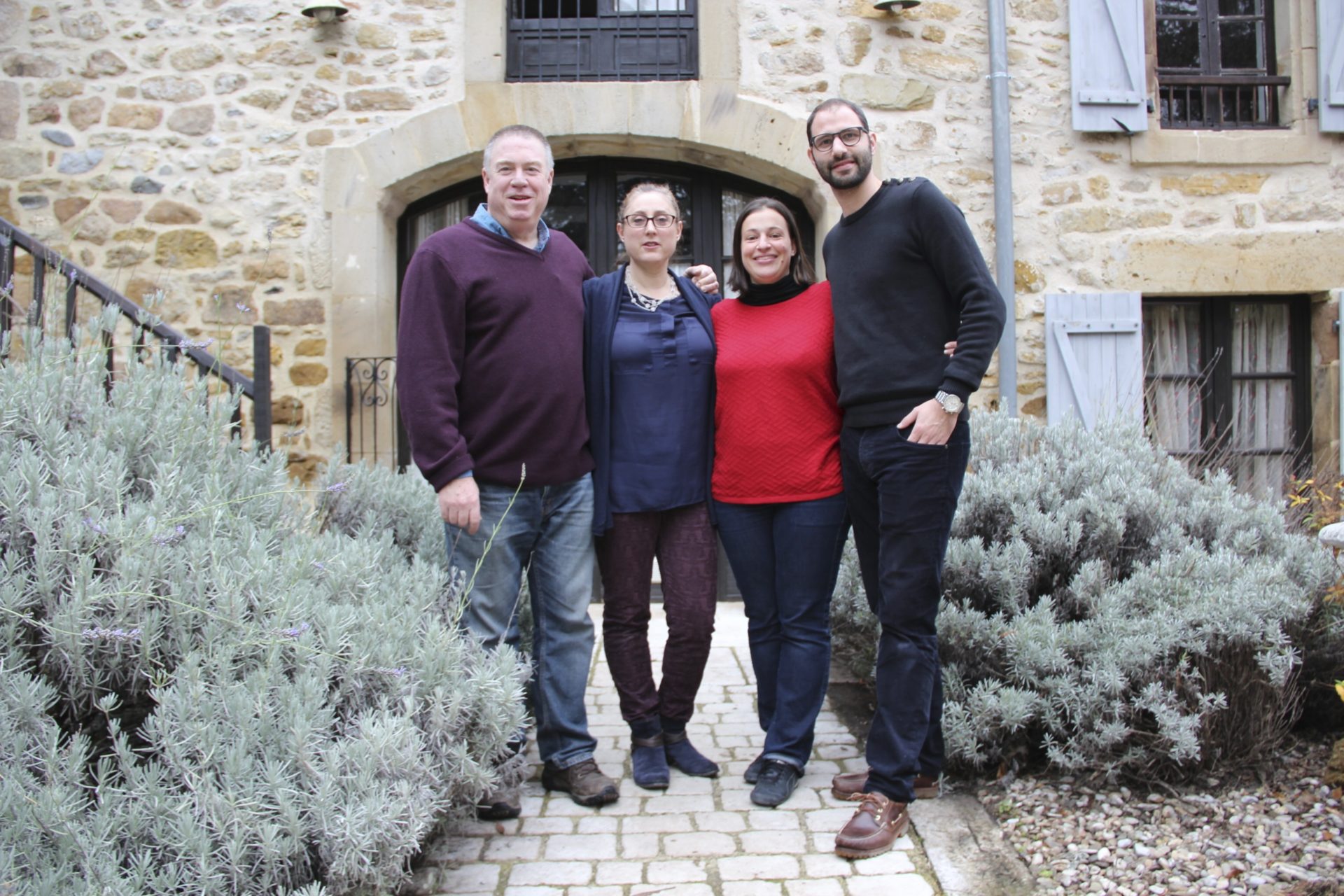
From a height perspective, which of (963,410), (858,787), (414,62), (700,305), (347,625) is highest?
(414,62)

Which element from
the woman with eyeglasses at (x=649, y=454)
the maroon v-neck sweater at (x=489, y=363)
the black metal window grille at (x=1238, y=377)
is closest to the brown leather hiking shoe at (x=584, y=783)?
the woman with eyeglasses at (x=649, y=454)

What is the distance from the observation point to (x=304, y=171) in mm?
5750

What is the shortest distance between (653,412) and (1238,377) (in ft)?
15.7

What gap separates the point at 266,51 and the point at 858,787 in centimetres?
501

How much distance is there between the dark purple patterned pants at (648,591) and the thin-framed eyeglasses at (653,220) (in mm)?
822

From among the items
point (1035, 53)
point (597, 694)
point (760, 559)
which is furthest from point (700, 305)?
point (1035, 53)

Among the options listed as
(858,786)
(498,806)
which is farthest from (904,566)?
(498,806)

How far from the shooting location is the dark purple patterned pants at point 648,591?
309 centimetres

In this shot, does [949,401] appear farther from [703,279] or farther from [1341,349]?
[1341,349]

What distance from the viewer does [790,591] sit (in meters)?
2.98

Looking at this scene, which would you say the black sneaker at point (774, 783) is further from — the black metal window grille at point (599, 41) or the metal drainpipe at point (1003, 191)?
the black metal window grille at point (599, 41)

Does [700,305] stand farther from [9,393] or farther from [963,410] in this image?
[9,393]

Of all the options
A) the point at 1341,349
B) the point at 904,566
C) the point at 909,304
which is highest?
the point at 1341,349

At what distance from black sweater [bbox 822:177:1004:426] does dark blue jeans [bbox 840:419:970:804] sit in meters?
0.11
